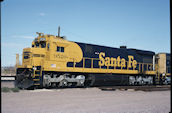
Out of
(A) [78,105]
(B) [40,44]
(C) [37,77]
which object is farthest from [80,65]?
(A) [78,105]

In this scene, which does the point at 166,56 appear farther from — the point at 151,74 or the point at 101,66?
the point at 101,66

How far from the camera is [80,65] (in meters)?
17.9

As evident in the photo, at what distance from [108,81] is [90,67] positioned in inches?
96.6

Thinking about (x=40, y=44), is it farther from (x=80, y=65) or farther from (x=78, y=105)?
(x=78, y=105)

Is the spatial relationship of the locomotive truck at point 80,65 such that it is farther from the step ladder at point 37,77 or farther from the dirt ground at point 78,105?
the dirt ground at point 78,105

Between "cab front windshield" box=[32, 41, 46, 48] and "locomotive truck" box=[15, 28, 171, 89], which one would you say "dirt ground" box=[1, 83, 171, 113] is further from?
"cab front windshield" box=[32, 41, 46, 48]

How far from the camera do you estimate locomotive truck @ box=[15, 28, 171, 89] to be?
613 inches

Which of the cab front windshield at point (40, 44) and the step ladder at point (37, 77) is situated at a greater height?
the cab front windshield at point (40, 44)

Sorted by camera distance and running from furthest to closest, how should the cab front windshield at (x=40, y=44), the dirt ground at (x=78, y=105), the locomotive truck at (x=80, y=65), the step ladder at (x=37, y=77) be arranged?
1. the cab front windshield at (x=40, y=44)
2. the locomotive truck at (x=80, y=65)
3. the step ladder at (x=37, y=77)
4. the dirt ground at (x=78, y=105)

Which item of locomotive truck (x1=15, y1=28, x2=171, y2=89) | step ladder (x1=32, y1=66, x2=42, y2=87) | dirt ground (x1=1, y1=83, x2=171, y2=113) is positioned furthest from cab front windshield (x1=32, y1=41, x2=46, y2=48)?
dirt ground (x1=1, y1=83, x2=171, y2=113)

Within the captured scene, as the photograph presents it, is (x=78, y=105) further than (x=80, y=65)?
No

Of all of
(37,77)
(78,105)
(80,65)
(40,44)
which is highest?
(40,44)

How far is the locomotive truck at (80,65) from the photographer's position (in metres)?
15.6

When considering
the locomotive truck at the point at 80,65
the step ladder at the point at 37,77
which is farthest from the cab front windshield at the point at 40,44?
the step ladder at the point at 37,77
